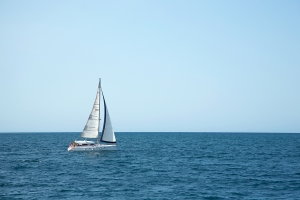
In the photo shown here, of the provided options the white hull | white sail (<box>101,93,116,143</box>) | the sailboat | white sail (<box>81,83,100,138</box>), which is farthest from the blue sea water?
white sail (<box>81,83,100,138</box>)

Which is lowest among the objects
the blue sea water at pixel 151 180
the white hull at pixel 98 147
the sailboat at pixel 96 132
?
the blue sea water at pixel 151 180

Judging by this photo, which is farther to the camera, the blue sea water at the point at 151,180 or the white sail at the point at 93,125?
the white sail at the point at 93,125

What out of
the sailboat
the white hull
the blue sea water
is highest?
the sailboat

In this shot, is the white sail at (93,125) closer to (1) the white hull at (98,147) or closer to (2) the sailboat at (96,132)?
(2) the sailboat at (96,132)

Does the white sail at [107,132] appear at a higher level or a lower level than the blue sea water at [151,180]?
higher

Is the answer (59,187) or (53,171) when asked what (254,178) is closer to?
(59,187)

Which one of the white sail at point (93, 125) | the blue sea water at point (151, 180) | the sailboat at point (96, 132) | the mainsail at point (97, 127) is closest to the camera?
the blue sea water at point (151, 180)

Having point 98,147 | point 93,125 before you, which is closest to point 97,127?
point 93,125

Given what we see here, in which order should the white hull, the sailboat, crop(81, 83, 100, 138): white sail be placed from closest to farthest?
the white hull, the sailboat, crop(81, 83, 100, 138): white sail

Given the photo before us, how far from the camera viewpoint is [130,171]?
46094 mm

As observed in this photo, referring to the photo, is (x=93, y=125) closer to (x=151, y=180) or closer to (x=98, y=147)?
(x=98, y=147)

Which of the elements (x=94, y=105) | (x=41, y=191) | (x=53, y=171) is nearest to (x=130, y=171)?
(x=53, y=171)

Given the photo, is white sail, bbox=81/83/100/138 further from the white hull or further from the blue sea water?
the blue sea water

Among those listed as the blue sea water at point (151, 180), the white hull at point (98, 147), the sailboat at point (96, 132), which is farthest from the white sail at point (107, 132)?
the blue sea water at point (151, 180)
